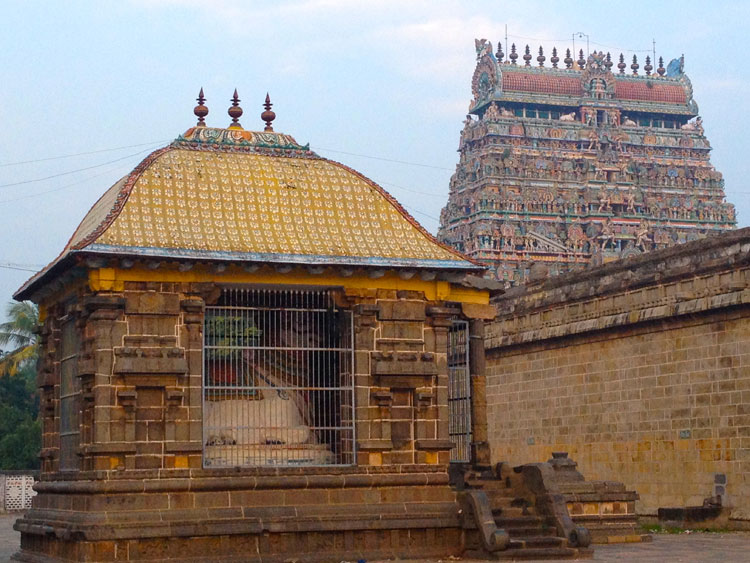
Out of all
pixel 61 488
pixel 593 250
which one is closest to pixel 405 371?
pixel 61 488

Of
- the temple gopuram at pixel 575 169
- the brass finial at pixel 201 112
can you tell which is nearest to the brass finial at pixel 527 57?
the temple gopuram at pixel 575 169

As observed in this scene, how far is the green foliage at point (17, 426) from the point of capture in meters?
49.4

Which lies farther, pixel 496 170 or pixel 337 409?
pixel 496 170

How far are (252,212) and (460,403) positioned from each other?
4502 mm

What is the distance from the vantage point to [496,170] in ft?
222

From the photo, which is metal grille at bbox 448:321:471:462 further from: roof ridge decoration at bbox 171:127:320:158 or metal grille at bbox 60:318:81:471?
metal grille at bbox 60:318:81:471

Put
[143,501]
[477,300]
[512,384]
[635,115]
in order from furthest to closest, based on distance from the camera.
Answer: [635,115] → [512,384] → [477,300] → [143,501]

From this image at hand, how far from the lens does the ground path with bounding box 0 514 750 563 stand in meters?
17.2

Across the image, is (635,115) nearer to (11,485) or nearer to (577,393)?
(11,485)

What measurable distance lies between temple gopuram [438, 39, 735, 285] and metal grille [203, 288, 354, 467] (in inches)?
1778

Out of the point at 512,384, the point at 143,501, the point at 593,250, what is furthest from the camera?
the point at 593,250

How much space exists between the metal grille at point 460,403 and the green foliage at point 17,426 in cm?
2945

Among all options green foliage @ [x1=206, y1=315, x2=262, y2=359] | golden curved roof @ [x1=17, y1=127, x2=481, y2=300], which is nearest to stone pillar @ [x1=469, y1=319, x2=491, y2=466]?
golden curved roof @ [x1=17, y1=127, x2=481, y2=300]

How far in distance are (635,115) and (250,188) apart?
61078mm
